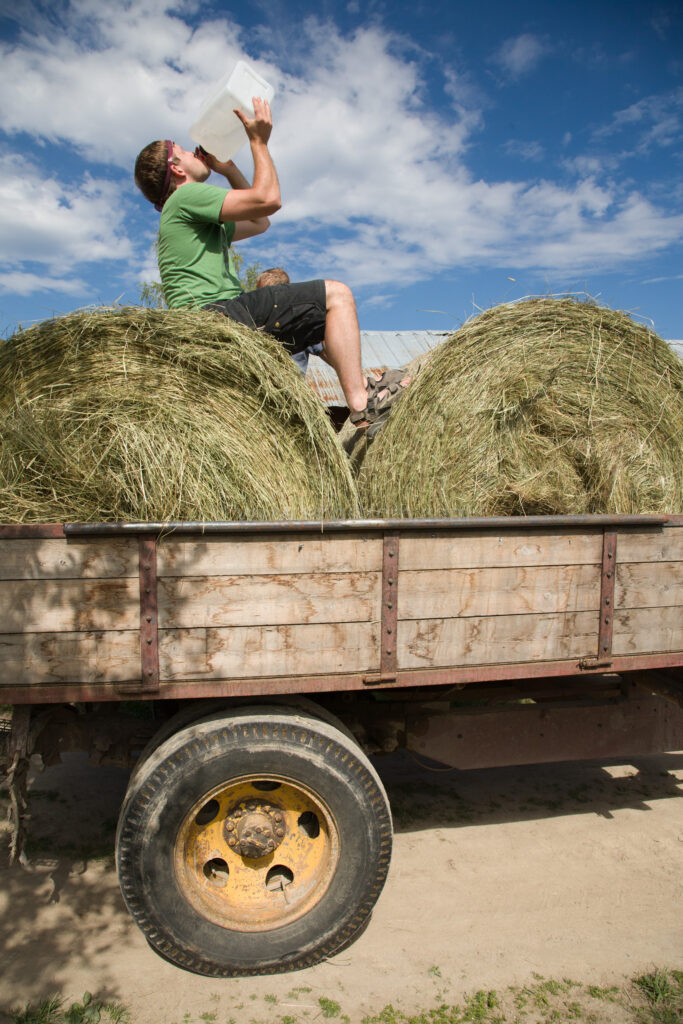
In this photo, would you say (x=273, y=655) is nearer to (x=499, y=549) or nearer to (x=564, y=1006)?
(x=499, y=549)

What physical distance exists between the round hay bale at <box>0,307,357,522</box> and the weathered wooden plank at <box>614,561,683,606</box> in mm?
1106

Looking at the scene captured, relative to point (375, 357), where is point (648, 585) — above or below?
below

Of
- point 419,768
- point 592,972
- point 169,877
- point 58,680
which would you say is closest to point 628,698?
point 592,972

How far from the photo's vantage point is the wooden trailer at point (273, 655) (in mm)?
2176

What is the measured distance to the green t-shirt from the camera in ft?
10.5

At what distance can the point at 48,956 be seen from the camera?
245 cm

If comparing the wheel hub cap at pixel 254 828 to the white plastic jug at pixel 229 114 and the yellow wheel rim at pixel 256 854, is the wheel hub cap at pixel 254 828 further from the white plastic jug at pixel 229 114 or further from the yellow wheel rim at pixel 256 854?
the white plastic jug at pixel 229 114

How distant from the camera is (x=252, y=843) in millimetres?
2414

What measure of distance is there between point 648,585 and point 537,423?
0.98 m

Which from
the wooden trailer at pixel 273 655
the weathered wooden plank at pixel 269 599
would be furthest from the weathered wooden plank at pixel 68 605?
the weathered wooden plank at pixel 269 599

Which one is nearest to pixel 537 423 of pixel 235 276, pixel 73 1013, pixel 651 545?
pixel 651 545

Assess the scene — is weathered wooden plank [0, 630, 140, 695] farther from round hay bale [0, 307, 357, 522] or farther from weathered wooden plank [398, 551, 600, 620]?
weathered wooden plank [398, 551, 600, 620]

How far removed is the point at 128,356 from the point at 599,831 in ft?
10.7

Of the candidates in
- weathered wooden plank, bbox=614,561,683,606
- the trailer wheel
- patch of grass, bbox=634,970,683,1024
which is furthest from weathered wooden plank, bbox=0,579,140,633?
patch of grass, bbox=634,970,683,1024
